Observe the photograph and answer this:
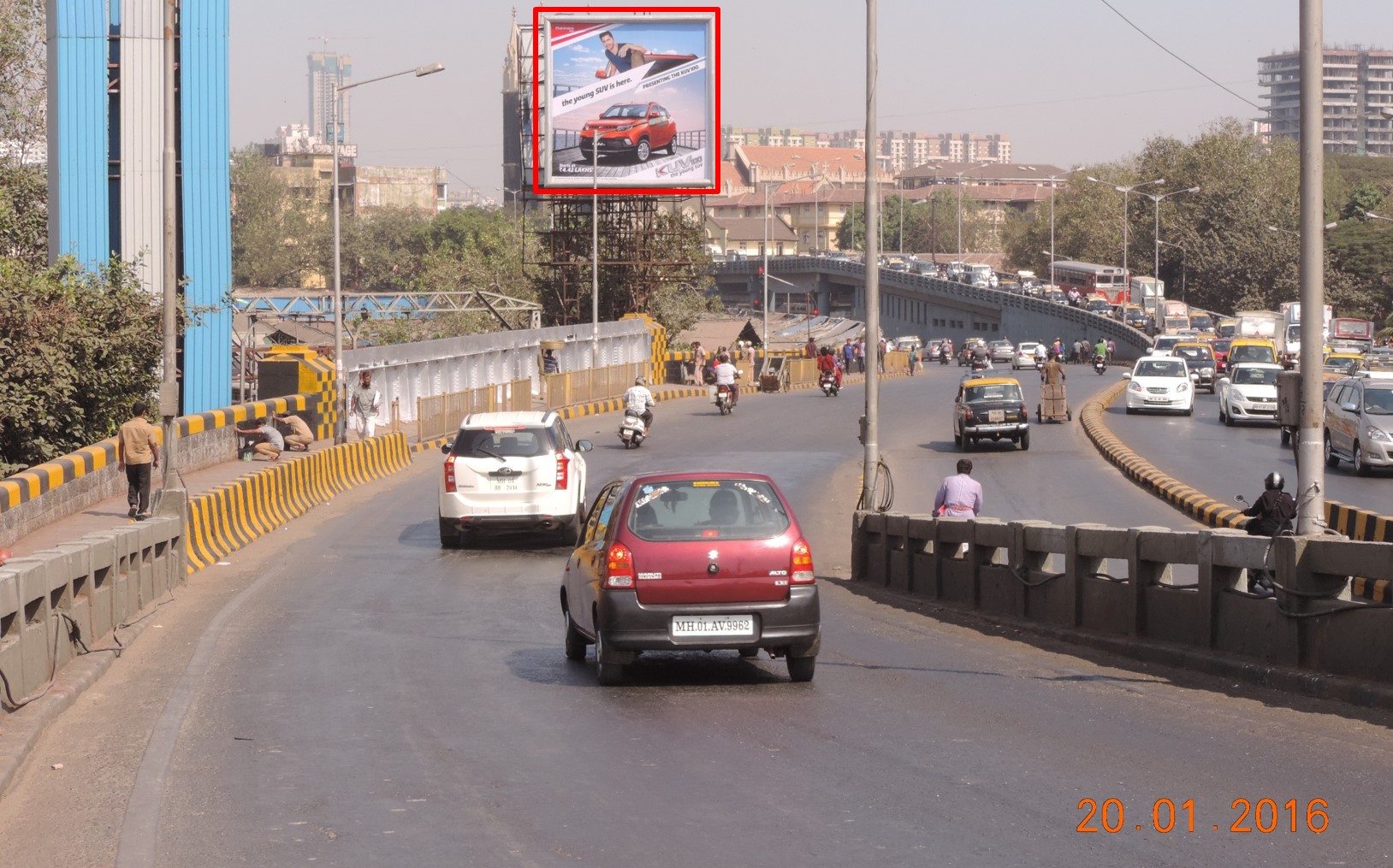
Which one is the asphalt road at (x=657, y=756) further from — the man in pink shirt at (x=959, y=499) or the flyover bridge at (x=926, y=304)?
the flyover bridge at (x=926, y=304)

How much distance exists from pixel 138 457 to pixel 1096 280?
109m

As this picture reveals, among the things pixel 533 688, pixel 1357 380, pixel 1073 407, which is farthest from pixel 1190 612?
pixel 1073 407

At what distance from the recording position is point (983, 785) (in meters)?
7.94

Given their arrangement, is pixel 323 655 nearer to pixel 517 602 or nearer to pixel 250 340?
pixel 517 602

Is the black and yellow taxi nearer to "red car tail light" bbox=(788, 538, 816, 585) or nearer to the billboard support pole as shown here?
the billboard support pole

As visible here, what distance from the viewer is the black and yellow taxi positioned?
36750 millimetres

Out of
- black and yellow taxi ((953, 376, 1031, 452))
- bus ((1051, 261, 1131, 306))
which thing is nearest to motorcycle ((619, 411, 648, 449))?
black and yellow taxi ((953, 376, 1031, 452))

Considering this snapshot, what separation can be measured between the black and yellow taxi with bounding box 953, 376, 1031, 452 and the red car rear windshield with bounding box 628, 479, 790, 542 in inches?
1025

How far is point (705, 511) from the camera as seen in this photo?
445 inches

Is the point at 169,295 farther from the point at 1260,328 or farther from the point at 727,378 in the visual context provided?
the point at 1260,328

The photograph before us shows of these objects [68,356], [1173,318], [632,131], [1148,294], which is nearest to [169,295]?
[68,356]

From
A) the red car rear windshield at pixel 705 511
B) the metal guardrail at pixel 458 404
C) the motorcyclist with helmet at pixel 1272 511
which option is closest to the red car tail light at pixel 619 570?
the red car rear windshield at pixel 705 511

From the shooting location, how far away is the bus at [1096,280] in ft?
391

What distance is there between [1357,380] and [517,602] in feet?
66.8
